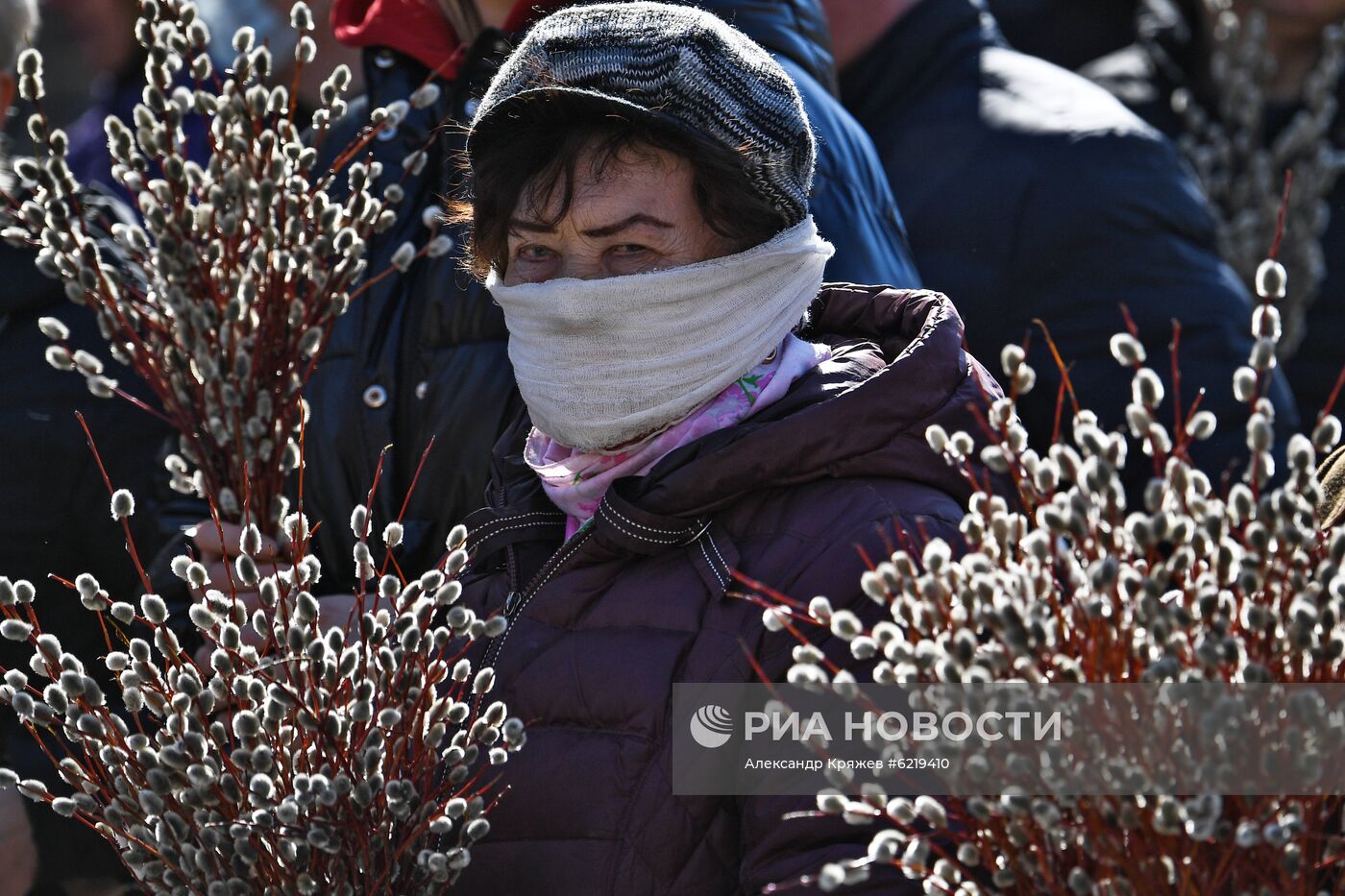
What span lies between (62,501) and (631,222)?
1.40 metres

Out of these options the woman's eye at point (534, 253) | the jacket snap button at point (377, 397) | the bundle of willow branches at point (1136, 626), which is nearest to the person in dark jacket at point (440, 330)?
the jacket snap button at point (377, 397)

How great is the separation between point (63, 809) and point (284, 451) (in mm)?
456

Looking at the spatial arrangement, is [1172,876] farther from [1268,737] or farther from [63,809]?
[63,809]

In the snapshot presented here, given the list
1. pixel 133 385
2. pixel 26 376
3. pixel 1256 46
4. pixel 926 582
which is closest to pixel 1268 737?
pixel 926 582

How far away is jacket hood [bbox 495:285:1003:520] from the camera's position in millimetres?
1985

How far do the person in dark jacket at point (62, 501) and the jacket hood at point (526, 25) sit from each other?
593mm

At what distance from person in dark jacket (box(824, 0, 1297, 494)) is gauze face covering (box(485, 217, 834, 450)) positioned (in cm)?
129

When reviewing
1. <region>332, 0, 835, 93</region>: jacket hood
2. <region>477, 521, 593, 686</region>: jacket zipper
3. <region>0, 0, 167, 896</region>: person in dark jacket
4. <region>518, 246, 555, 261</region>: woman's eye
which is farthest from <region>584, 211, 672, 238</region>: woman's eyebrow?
<region>0, 0, 167, 896</region>: person in dark jacket

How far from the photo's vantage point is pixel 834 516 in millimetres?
1980

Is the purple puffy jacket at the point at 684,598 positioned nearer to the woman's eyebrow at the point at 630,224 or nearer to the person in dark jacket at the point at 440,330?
the woman's eyebrow at the point at 630,224

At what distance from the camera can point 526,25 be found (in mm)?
2922

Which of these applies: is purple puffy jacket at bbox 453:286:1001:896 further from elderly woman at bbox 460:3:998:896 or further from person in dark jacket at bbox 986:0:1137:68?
person in dark jacket at bbox 986:0:1137:68

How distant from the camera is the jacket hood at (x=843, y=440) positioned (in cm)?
199
